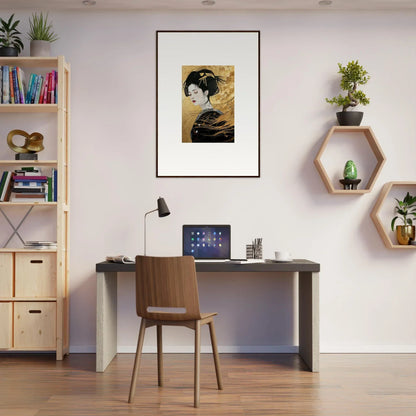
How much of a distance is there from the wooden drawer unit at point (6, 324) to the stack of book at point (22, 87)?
1.56 meters

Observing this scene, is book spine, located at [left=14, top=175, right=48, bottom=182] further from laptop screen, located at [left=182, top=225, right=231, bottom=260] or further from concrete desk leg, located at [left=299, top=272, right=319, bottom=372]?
concrete desk leg, located at [left=299, top=272, right=319, bottom=372]

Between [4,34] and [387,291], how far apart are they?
3.75m

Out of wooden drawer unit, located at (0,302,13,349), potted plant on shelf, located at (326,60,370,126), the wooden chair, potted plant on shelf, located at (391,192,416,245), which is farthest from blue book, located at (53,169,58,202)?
potted plant on shelf, located at (391,192,416,245)

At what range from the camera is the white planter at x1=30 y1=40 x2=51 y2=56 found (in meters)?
4.58

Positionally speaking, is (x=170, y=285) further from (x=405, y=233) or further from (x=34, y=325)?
(x=405, y=233)

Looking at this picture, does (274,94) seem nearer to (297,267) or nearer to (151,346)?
(297,267)

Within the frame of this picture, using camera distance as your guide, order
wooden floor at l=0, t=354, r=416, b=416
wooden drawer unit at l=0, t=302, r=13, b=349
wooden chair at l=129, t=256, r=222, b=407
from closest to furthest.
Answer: wooden floor at l=0, t=354, r=416, b=416 → wooden chair at l=129, t=256, r=222, b=407 → wooden drawer unit at l=0, t=302, r=13, b=349

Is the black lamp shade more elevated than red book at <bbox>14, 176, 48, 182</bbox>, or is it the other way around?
red book at <bbox>14, 176, 48, 182</bbox>

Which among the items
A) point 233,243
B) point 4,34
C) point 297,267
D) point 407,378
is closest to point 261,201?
point 233,243

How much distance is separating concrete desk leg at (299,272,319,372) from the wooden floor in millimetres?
96

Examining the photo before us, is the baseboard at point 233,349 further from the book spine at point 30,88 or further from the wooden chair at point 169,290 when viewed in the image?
the book spine at point 30,88

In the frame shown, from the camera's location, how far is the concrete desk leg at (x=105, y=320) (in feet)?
13.3

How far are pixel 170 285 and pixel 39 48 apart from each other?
7.70ft

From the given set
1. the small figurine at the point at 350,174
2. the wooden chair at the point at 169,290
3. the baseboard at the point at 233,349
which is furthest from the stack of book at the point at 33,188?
the small figurine at the point at 350,174
